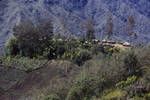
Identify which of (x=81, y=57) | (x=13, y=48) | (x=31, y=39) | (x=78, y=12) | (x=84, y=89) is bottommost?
(x=84, y=89)

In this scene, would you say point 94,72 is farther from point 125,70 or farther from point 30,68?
point 30,68

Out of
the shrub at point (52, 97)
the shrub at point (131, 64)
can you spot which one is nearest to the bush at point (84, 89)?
the shrub at point (52, 97)

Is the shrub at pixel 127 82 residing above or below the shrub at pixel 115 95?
above

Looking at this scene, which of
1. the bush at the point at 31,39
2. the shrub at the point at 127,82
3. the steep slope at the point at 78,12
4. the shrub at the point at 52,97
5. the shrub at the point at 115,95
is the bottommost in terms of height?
the shrub at the point at 52,97

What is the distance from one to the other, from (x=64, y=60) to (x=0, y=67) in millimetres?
6345

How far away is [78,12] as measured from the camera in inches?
6555

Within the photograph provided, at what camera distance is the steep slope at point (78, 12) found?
5566 inches

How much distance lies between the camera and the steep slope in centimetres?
14138

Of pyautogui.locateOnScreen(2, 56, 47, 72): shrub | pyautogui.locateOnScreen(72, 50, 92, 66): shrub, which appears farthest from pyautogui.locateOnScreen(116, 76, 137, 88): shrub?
pyautogui.locateOnScreen(2, 56, 47, 72): shrub

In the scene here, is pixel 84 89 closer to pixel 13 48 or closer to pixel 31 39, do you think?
pixel 31 39

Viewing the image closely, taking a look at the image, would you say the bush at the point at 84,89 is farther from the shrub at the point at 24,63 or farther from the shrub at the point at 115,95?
the shrub at the point at 24,63

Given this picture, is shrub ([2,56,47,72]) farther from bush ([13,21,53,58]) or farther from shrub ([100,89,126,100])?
shrub ([100,89,126,100])

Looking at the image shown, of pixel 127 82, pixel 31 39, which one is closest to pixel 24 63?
pixel 31 39

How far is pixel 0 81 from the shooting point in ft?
156
